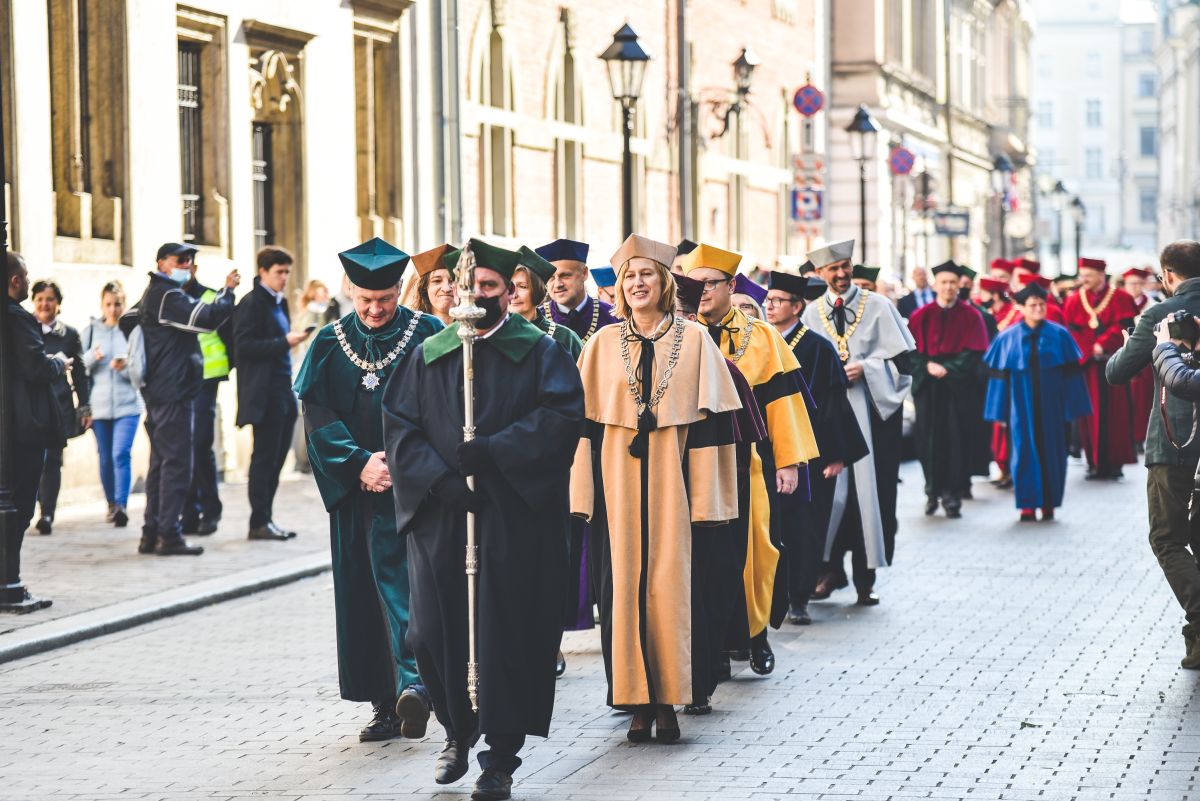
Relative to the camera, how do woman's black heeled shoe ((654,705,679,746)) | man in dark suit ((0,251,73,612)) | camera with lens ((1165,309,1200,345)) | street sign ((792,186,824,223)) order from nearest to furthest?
woman's black heeled shoe ((654,705,679,746)), camera with lens ((1165,309,1200,345)), man in dark suit ((0,251,73,612)), street sign ((792,186,824,223))

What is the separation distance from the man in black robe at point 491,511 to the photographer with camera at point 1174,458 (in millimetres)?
3500

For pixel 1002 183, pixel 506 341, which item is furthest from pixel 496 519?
pixel 1002 183

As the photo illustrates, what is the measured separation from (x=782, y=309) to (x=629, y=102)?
951 cm

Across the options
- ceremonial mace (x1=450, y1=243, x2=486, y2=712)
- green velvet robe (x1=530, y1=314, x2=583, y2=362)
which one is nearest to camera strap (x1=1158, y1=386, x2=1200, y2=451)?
green velvet robe (x1=530, y1=314, x2=583, y2=362)

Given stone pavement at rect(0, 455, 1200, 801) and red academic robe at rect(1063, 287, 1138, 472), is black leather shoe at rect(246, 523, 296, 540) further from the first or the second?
red academic robe at rect(1063, 287, 1138, 472)

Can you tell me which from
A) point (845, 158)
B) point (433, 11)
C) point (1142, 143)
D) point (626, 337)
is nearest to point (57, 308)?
point (626, 337)

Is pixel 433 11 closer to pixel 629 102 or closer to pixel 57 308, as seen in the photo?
pixel 629 102

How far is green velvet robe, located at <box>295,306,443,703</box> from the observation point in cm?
828

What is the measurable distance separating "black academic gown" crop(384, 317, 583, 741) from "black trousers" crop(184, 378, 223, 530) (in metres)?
7.67

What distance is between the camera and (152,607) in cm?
1188

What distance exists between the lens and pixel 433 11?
23797 millimetres

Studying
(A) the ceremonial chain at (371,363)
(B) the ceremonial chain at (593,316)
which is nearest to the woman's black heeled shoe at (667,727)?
(A) the ceremonial chain at (371,363)

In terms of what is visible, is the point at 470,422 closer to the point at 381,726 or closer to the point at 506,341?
the point at 506,341

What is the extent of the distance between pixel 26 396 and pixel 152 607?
1410 mm
